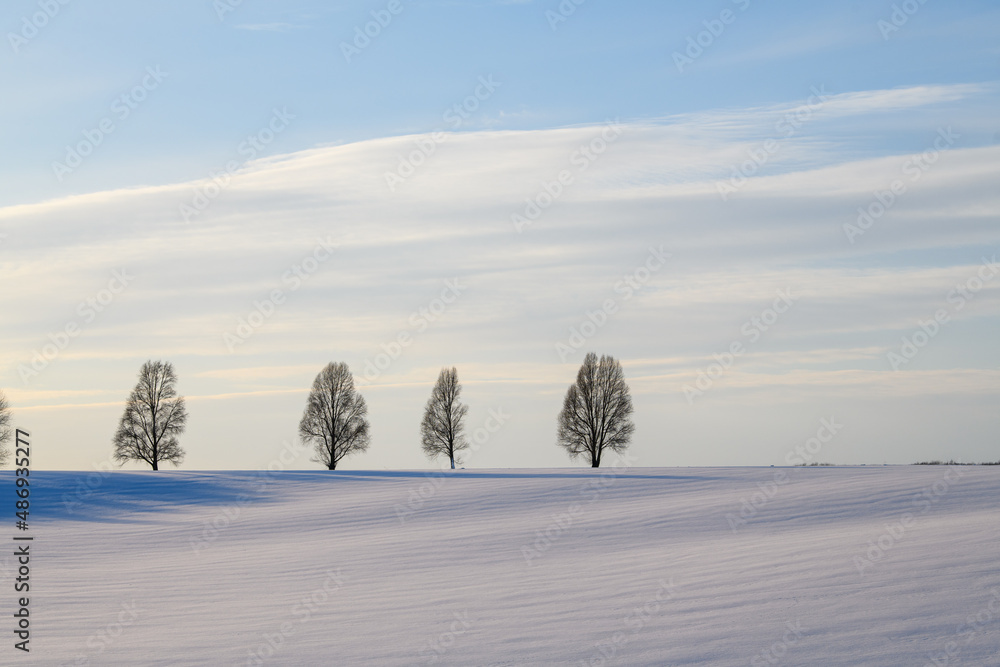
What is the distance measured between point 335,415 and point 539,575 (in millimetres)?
49883

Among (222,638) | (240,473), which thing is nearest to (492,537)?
(222,638)

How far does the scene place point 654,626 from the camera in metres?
12.9

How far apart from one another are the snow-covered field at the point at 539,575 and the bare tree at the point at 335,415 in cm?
3037

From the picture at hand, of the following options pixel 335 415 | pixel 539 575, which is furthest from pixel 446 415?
pixel 539 575

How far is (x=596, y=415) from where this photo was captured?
66.5m

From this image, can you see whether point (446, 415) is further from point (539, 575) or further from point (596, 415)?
point (539, 575)

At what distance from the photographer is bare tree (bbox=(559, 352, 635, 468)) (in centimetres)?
6631

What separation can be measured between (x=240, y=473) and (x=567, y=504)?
19.9 meters

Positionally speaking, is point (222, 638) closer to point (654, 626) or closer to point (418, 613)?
point (418, 613)

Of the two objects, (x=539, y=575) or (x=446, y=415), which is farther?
(x=446, y=415)

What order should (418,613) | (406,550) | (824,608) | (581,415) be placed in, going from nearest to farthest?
(824,608), (418,613), (406,550), (581,415)

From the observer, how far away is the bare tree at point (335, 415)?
65.9 meters

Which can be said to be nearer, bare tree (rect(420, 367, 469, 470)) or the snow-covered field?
the snow-covered field

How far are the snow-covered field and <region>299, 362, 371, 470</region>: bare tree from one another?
30.4 meters
